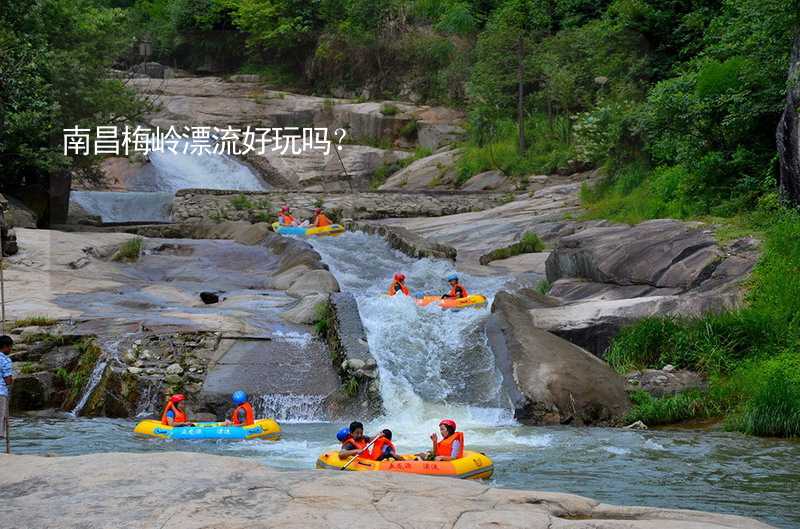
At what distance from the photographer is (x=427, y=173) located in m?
36.9

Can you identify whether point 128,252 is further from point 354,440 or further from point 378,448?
point 378,448

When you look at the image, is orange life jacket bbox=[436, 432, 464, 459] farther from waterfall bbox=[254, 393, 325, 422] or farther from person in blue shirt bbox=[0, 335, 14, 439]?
waterfall bbox=[254, 393, 325, 422]

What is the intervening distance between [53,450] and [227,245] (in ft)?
45.5

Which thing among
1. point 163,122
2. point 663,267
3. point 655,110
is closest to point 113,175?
point 163,122

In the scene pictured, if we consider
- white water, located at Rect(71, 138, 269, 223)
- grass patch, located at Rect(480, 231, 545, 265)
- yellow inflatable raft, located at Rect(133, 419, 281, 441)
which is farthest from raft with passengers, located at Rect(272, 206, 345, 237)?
yellow inflatable raft, located at Rect(133, 419, 281, 441)

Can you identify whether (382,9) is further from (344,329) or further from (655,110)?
(344,329)

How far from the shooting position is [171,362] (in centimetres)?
1507

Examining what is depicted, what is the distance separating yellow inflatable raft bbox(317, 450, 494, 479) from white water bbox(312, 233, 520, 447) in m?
2.30

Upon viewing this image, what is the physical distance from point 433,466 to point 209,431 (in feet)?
12.4

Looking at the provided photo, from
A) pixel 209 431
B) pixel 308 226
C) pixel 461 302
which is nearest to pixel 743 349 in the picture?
pixel 461 302

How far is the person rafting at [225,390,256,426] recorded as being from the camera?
1273 cm

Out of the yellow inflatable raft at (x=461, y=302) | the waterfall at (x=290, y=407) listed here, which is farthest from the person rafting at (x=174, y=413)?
the yellow inflatable raft at (x=461, y=302)

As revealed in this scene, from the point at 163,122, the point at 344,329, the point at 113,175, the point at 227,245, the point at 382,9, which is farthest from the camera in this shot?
the point at 382,9

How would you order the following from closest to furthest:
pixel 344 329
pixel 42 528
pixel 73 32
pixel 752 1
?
1. pixel 42 528
2. pixel 344 329
3. pixel 752 1
4. pixel 73 32
